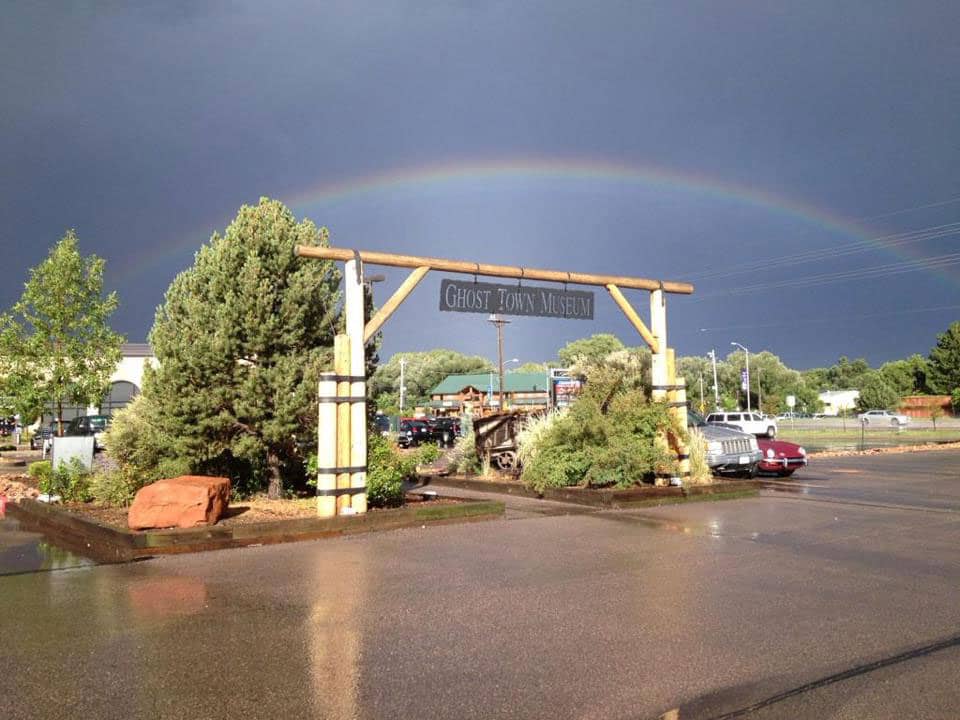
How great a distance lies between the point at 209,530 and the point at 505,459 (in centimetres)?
927

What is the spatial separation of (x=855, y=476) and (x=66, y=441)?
697 inches

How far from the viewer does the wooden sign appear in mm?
13086

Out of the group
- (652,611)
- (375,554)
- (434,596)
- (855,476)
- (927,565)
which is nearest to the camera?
(652,611)

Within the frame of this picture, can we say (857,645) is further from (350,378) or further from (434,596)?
(350,378)

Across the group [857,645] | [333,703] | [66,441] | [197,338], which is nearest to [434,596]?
[333,703]

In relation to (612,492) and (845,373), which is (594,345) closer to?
(845,373)

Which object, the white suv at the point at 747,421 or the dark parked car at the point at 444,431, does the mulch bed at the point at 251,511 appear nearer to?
the dark parked car at the point at 444,431

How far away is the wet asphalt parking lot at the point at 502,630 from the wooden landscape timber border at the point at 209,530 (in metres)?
0.45

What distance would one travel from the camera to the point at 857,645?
5.52 metres

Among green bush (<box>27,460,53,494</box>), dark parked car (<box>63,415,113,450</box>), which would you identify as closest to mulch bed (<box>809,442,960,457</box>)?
green bush (<box>27,460,53,494</box>)

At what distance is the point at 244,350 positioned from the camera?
11.9 meters

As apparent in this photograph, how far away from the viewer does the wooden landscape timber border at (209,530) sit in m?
9.22

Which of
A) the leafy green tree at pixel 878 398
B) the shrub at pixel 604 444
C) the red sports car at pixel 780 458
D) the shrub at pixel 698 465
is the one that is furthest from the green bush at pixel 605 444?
the leafy green tree at pixel 878 398

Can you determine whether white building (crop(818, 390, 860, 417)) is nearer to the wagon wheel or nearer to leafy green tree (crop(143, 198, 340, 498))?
the wagon wheel
